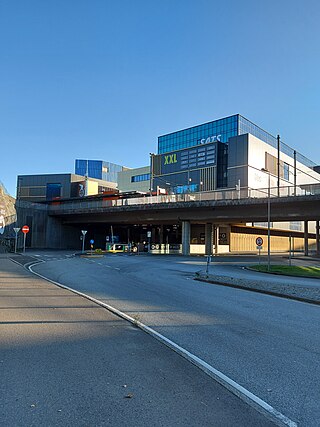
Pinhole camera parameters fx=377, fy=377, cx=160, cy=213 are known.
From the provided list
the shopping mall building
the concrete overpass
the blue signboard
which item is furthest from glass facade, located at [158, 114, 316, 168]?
the concrete overpass

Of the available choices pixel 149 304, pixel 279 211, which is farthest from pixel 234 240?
pixel 149 304

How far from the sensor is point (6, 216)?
4862 cm

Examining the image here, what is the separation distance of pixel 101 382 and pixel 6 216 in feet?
157

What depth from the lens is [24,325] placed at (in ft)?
25.3

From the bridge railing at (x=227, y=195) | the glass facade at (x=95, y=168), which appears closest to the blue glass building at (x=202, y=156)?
the bridge railing at (x=227, y=195)

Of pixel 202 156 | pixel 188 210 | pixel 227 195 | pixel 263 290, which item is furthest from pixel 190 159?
pixel 263 290

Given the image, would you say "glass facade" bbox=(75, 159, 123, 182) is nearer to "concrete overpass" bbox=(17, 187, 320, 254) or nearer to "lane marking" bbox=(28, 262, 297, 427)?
"concrete overpass" bbox=(17, 187, 320, 254)

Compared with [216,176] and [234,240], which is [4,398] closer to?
[234,240]

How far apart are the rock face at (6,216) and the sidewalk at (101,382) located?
41145 mm

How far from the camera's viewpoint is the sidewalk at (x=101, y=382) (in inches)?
147

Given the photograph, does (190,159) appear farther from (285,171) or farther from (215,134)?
(285,171)

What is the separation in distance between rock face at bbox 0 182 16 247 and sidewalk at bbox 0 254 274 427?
135ft

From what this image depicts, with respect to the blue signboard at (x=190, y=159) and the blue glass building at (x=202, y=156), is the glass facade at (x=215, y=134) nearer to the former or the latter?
the blue glass building at (x=202, y=156)

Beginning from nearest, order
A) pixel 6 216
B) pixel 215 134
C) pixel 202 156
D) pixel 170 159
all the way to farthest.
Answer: pixel 6 216 → pixel 202 156 → pixel 170 159 → pixel 215 134
